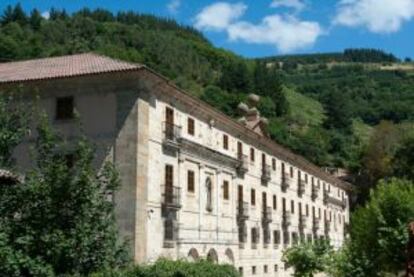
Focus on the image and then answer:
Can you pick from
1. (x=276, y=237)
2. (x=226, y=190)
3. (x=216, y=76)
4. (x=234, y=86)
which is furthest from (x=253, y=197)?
(x=216, y=76)

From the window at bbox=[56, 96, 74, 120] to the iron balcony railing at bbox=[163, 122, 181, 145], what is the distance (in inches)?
173

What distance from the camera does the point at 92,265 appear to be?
17.7m

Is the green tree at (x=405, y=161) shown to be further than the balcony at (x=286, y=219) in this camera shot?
Yes

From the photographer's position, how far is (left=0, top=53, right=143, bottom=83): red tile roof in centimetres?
2770

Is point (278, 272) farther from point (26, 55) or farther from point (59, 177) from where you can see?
point (26, 55)

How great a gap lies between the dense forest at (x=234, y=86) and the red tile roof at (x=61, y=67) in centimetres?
4557

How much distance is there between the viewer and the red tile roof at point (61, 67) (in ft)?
90.9

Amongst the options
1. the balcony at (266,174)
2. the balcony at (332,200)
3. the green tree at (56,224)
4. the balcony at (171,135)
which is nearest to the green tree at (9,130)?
the green tree at (56,224)

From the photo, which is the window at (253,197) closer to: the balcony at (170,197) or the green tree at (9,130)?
the balcony at (170,197)

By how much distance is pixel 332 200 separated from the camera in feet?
232

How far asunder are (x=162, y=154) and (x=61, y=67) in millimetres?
6398

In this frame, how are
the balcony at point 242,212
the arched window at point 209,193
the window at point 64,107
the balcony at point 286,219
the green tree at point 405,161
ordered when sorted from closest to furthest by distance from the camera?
the window at point 64,107 → the arched window at point 209,193 → the balcony at point 242,212 → the balcony at point 286,219 → the green tree at point 405,161

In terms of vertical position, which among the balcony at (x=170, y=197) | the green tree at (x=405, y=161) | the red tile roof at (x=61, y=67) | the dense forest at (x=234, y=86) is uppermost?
the dense forest at (x=234, y=86)

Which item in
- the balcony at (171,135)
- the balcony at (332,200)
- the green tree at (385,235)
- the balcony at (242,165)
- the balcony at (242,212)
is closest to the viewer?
the balcony at (171,135)
